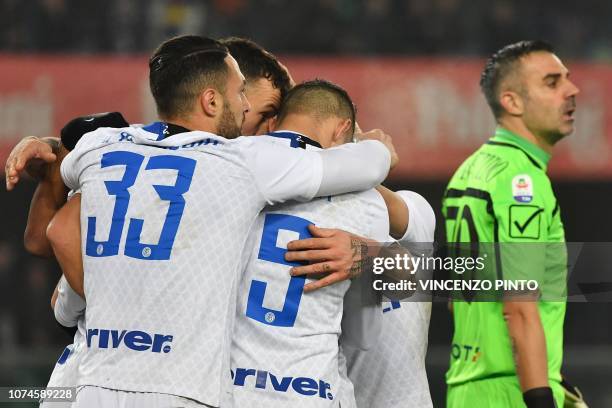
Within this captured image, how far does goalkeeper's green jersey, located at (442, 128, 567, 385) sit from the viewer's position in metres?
4.09

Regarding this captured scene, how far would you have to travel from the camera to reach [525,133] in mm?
4492

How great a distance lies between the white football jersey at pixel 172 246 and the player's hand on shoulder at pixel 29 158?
0.26m

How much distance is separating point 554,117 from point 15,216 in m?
7.64

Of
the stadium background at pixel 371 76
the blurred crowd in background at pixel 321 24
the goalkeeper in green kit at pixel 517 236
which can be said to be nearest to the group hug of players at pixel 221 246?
the goalkeeper in green kit at pixel 517 236

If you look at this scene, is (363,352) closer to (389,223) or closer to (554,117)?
(389,223)

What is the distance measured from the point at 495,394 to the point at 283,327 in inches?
51.1

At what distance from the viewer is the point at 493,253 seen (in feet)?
13.7

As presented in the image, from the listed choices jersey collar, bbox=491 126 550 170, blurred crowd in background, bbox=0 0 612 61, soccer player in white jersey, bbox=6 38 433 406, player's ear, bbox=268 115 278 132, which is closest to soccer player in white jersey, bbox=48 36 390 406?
soccer player in white jersey, bbox=6 38 433 406

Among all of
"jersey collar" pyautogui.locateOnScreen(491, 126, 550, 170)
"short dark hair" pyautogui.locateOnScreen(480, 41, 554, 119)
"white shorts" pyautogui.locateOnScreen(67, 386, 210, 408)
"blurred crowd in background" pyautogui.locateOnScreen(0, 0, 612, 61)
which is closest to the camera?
"white shorts" pyautogui.locateOnScreen(67, 386, 210, 408)

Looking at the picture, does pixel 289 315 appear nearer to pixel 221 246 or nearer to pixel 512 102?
pixel 221 246

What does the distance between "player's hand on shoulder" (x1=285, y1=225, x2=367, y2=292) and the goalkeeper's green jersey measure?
983 mm

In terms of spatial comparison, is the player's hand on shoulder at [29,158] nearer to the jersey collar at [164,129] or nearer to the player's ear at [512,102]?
the jersey collar at [164,129]

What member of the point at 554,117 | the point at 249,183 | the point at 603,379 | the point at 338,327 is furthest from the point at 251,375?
the point at 603,379

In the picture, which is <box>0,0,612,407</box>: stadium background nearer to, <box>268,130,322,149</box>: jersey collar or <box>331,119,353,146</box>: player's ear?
<box>331,119,353,146</box>: player's ear
